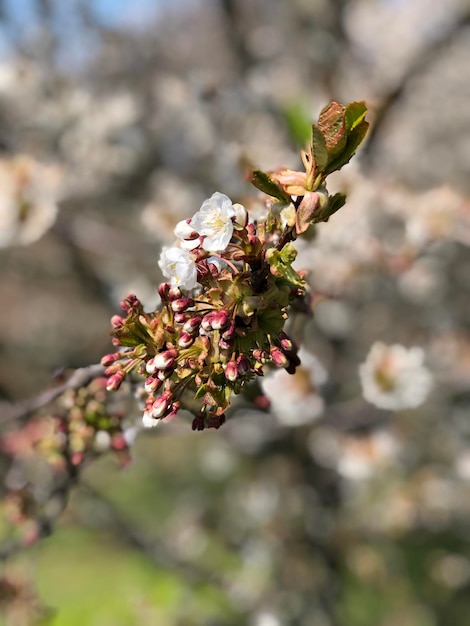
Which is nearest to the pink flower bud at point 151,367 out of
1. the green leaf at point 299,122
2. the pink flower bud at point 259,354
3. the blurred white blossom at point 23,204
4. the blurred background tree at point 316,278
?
the pink flower bud at point 259,354

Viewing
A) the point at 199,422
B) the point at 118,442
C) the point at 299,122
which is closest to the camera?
the point at 199,422

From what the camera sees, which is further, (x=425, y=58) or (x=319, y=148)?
(x=425, y=58)

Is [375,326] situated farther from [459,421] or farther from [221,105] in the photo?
[221,105]

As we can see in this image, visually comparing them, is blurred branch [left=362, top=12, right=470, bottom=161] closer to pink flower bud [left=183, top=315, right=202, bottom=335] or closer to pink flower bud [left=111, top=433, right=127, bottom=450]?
pink flower bud [left=111, top=433, right=127, bottom=450]

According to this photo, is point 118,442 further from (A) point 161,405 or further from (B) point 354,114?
(B) point 354,114

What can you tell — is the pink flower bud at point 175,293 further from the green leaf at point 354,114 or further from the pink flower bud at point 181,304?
the green leaf at point 354,114

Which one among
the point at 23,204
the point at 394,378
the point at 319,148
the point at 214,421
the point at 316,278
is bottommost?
the point at 214,421

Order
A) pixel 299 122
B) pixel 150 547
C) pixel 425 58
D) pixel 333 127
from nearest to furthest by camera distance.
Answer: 1. pixel 333 127
2. pixel 299 122
3. pixel 150 547
4. pixel 425 58

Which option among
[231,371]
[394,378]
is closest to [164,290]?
[231,371]
